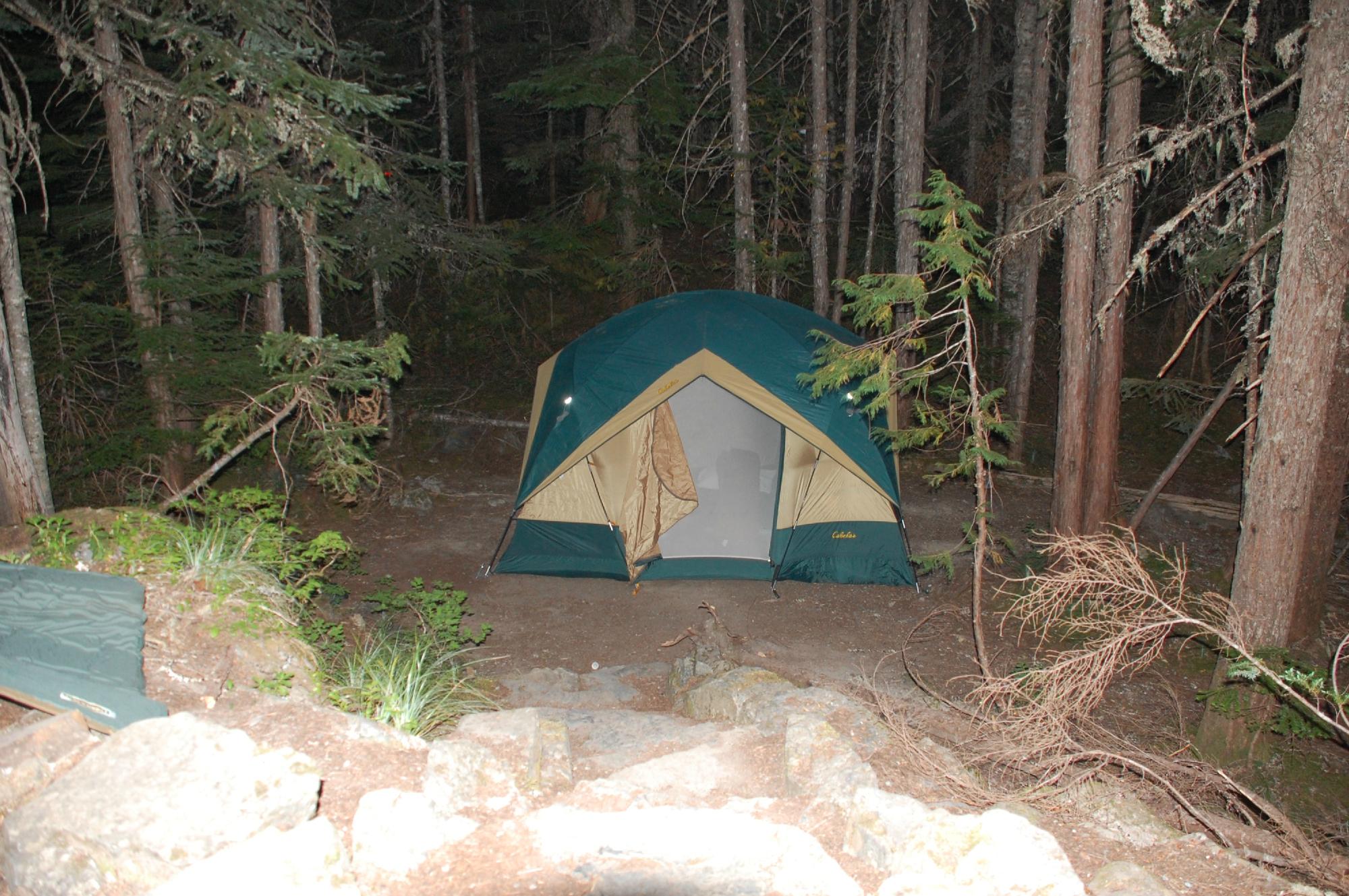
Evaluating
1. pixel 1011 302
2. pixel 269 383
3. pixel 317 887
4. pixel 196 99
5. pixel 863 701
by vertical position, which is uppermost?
pixel 196 99

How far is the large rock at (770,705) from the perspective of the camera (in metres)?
4.10

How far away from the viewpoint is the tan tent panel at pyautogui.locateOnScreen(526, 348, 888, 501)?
24.1ft

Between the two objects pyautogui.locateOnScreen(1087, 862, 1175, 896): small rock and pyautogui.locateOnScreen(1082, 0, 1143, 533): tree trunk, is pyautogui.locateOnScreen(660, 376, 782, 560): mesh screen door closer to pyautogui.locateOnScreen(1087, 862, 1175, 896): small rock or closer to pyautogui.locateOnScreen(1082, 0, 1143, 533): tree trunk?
pyautogui.locateOnScreen(1082, 0, 1143, 533): tree trunk

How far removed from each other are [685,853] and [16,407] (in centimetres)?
520

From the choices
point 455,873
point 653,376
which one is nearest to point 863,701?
point 455,873

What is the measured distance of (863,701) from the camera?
455 centimetres

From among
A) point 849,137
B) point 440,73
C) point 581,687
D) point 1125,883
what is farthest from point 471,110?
point 1125,883

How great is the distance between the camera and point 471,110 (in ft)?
50.2

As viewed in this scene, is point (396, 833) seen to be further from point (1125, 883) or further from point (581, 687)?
point (581, 687)

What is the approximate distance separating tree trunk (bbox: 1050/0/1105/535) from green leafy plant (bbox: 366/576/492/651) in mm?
4953

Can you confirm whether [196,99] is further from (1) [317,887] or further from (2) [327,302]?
(2) [327,302]

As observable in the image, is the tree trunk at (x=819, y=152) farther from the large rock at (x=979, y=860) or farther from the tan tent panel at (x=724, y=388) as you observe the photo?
the large rock at (x=979, y=860)

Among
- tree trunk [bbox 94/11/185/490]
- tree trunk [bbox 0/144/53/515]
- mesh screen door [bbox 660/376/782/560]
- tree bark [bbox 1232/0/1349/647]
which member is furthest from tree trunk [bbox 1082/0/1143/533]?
tree trunk [bbox 94/11/185/490]

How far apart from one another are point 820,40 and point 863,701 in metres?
9.71
